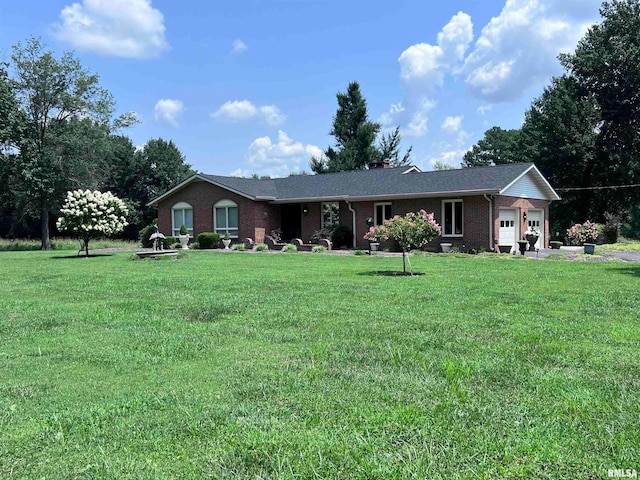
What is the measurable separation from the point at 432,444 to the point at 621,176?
3827 centimetres

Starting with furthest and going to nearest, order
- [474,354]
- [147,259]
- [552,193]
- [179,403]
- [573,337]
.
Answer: [552,193]
[147,259]
[573,337]
[474,354]
[179,403]

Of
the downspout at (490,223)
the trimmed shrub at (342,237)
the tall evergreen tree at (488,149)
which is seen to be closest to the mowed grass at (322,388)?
the downspout at (490,223)

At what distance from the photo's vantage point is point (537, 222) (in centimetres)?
2561

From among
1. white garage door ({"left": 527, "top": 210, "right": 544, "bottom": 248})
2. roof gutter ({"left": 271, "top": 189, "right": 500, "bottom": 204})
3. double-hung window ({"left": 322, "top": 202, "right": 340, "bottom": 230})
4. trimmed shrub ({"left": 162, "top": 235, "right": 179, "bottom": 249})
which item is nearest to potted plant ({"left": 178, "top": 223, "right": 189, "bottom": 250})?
trimmed shrub ({"left": 162, "top": 235, "right": 179, "bottom": 249})

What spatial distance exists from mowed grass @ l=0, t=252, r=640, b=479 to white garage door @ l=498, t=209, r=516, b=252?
14287 millimetres

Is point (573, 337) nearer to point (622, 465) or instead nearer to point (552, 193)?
point (622, 465)

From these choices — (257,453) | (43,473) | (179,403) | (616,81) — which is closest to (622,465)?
(257,453)

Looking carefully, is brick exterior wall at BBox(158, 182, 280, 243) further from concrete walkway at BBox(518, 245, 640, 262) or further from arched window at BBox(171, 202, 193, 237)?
concrete walkway at BBox(518, 245, 640, 262)

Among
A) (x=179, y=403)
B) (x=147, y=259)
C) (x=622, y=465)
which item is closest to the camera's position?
(x=622, y=465)

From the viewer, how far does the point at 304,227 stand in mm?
26891

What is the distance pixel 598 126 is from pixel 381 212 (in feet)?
73.5

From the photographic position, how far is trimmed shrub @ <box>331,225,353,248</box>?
24703 millimetres

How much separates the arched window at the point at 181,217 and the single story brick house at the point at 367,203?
0.06 meters

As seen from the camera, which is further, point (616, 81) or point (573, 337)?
point (616, 81)
